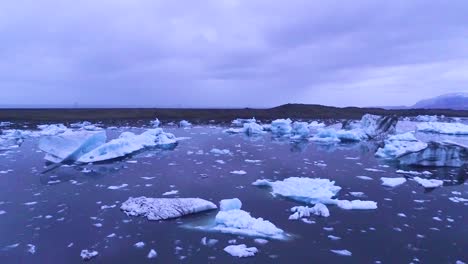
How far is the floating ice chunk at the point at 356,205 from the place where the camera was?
7.39 m

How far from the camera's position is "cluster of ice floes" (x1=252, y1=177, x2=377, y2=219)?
716 cm

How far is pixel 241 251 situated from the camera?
5.27 meters

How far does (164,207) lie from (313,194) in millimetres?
3115

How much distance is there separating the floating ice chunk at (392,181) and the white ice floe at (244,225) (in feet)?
15.2

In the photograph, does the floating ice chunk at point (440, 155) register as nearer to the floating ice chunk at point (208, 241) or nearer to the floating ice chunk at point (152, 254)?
the floating ice chunk at point (208, 241)

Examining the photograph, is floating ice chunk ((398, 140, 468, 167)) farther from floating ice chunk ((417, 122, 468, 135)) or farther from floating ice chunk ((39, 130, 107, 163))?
floating ice chunk ((417, 122, 468, 135))

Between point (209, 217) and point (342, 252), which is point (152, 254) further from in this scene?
point (342, 252)

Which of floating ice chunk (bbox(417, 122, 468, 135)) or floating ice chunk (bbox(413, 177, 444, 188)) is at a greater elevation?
floating ice chunk (bbox(417, 122, 468, 135))

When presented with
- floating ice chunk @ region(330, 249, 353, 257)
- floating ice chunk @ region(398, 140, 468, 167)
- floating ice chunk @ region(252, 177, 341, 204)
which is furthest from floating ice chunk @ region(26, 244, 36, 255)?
floating ice chunk @ region(398, 140, 468, 167)

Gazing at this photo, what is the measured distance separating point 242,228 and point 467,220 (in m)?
4.20

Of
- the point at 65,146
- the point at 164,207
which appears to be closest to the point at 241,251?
the point at 164,207

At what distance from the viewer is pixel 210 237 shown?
19.2 feet

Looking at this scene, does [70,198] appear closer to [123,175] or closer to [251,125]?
[123,175]

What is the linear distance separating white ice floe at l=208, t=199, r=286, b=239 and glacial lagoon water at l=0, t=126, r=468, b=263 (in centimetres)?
19
